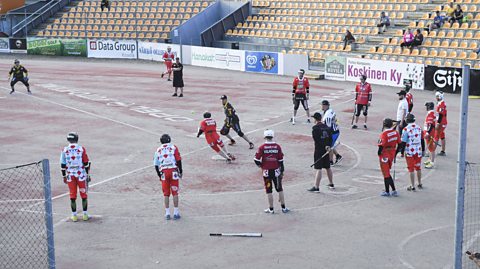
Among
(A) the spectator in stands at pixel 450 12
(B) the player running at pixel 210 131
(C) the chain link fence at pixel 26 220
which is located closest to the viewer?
(C) the chain link fence at pixel 26 220

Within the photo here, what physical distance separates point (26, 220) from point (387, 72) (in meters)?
25.3

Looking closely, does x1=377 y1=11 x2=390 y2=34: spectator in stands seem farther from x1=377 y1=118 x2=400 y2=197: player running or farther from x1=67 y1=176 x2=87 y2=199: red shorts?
x1=67 y1=176 x2=87 y2=199: red shorts

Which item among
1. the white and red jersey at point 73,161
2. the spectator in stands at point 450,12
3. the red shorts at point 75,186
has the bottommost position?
the red shorts at point 75,186

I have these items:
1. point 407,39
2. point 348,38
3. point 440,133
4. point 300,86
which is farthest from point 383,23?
point 440,133

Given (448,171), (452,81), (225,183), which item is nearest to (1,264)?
(225,183)

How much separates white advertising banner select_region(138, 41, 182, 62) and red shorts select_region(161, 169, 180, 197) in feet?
110

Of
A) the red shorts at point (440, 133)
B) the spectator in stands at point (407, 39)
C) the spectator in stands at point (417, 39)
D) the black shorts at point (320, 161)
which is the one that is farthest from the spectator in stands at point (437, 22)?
the black shorts at point (320, 161)

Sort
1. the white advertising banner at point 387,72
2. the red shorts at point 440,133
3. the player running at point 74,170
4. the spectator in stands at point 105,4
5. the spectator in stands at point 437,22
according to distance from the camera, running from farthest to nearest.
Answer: the spectator in stands at point 105,4
the spectator in stands at point 437,22
the white advertising banner at point 387,72
the red shorts at point 440,133
the player running at point 74,170

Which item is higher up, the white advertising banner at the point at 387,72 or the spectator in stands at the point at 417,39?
the spectator in stands at the point at 417,39

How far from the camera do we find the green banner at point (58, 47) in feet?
173

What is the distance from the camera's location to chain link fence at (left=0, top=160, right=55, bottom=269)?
1027 cm

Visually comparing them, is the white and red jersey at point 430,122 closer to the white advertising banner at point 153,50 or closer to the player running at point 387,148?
the player running at point 387,148

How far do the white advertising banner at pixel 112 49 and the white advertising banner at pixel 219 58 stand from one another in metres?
6.08

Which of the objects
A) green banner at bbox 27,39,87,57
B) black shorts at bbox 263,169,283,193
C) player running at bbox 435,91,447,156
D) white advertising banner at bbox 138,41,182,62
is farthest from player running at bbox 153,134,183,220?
green banner at bbox 27,39,87,57
